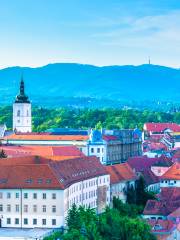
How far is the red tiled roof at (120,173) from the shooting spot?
255ft

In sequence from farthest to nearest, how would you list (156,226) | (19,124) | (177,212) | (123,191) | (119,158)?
1. (19,124)
2. (119,158)
3. (123,191)
4. (177,212)
5. (156,226)

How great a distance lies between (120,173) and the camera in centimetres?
8025

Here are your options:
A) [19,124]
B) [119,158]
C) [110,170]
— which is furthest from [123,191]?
[19,124]

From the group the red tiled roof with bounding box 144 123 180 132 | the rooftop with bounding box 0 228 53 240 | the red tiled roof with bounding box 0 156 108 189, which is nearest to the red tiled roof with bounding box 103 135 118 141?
the red tiled roof with bounding box 0 156 108 189

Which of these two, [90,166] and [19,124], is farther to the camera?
[19,124]

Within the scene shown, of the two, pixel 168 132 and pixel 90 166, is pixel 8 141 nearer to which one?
pixel 90 166

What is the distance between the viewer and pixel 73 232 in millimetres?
56438

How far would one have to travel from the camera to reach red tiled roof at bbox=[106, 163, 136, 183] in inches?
3064

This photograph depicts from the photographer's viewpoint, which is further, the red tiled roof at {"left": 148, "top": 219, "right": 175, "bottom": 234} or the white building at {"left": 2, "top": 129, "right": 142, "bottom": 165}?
the white building at {"left": 2, "top": 129, "right": 142, "bottom": 165}

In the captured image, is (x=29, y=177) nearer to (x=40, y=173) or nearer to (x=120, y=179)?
(x=40, y=173)

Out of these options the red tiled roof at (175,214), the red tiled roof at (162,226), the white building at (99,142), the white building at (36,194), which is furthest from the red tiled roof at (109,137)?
the red tiled roof at (162,226)

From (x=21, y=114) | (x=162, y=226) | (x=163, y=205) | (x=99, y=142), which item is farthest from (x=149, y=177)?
(x=21, y=114)

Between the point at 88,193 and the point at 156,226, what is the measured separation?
8597mm

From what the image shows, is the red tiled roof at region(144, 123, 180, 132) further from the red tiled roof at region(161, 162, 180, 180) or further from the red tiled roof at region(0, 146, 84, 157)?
the red tiled roof at region(161, 162, 180, 180)
